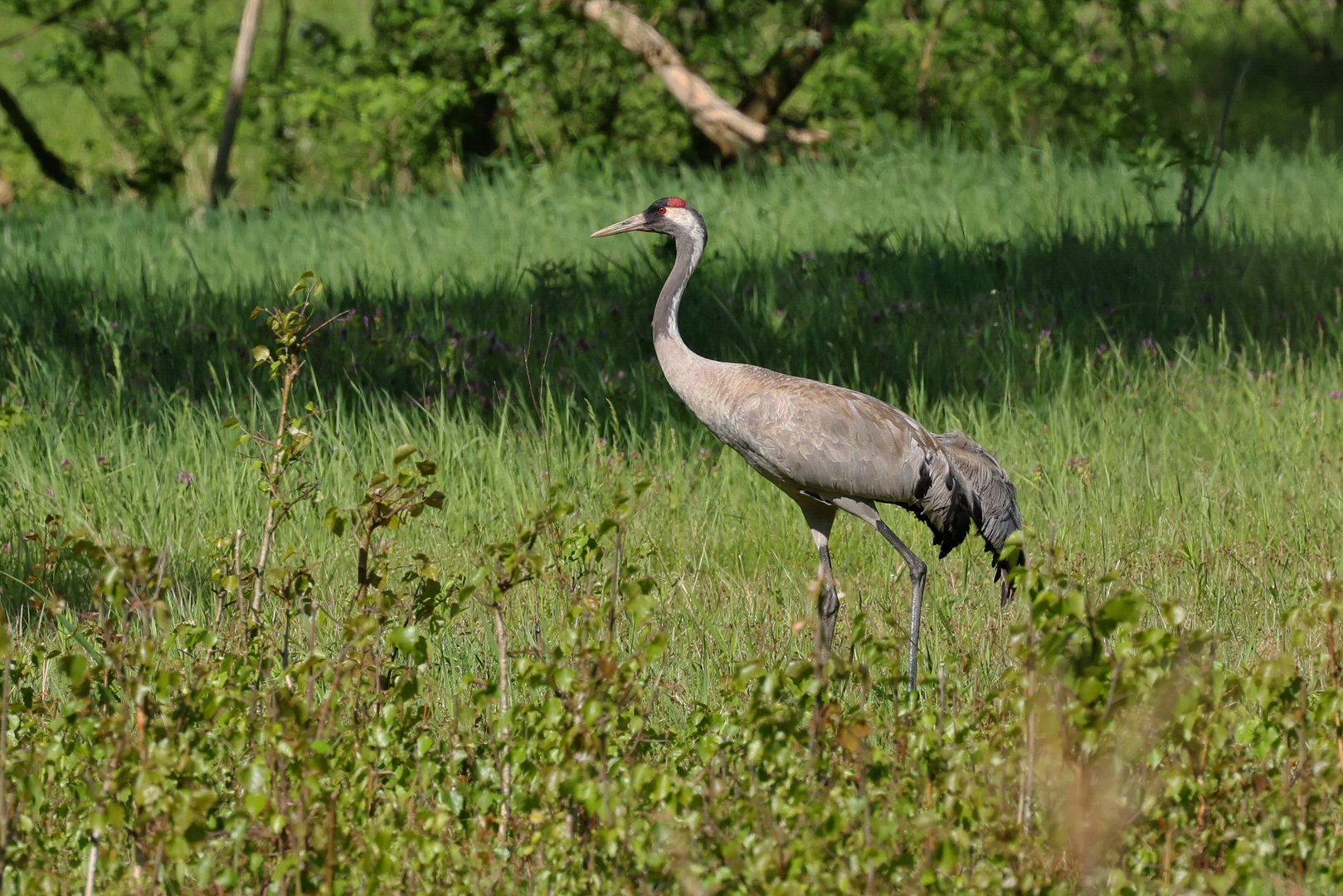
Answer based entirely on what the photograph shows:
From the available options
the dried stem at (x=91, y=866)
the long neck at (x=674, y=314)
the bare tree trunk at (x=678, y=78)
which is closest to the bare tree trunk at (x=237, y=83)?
the bare tree trunk at (x=678, y=78)

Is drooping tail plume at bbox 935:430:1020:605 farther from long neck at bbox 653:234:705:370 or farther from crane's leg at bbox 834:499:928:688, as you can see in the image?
long neck at bbox 653:234:705:370

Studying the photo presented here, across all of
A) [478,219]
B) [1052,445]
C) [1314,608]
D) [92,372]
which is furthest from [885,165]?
[1314,608]

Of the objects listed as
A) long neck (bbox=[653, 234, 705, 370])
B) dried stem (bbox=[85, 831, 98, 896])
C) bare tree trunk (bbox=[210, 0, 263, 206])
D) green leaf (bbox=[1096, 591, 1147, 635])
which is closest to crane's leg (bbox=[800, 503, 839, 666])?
long neck (bbox=[653, 234, 705, 370])

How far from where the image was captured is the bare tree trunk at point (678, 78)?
36.6 ft

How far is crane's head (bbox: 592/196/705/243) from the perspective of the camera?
5000 millimetres

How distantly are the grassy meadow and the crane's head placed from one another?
74 centimetres

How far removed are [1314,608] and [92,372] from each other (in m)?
5.26

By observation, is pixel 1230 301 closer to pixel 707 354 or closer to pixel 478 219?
pixel 707 354

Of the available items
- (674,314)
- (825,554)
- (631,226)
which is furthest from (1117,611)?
(631,226)

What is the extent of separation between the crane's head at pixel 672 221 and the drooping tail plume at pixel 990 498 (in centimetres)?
124

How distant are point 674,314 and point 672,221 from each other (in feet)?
1.58

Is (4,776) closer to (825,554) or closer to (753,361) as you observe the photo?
(825,554)

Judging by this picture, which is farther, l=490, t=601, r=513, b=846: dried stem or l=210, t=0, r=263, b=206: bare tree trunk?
l=210, t=0, r=263, b=206: bare tree trunk

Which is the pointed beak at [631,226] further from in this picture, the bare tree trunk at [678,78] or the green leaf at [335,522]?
the bare tree trunk at [678,78]
